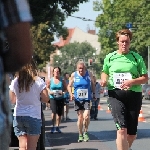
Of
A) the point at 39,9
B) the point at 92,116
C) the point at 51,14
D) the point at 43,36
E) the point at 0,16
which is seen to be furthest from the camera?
the point at 43,36

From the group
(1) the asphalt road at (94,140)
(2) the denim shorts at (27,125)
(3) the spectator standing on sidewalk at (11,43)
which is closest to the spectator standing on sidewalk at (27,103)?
(2) the denim shorts at (27,125)

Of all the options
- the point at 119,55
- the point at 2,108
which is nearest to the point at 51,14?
the point at 119,55

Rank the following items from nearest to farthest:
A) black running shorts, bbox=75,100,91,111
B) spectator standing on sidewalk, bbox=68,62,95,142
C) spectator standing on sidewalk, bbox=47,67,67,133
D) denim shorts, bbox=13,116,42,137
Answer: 1. denim shorts, bbox=13,116,42,137
2. spectator standing on sidewalk, bbox=68,62,95,142
3. black running shorts, bbox=75,100,91,111
4. spectator standing on sidewalk, bbox=47,67,67,133

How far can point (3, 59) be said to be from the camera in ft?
7.59

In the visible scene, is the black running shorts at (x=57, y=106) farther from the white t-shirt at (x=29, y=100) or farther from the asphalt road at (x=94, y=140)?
A: the white t-shirt at (x=29, y=100)

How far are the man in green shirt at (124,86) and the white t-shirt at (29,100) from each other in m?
1.03

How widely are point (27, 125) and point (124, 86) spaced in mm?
1394

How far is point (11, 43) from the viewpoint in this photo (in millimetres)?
2318

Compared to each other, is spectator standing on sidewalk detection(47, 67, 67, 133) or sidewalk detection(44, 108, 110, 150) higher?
spectator standing on sidewalk detection(47, 67, 67, 133)

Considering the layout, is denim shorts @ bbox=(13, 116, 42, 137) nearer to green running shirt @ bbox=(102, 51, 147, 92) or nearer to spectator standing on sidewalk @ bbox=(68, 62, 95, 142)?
green running shirt @ bbox=(102, 51, 147, 92)

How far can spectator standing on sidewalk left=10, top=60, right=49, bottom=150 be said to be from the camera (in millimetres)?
7570

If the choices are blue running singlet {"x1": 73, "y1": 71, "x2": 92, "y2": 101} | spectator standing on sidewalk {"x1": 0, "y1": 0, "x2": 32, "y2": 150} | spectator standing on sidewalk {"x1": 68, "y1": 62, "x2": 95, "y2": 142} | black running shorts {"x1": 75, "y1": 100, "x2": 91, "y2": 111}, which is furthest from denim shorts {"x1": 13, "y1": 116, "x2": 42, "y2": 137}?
blue running singlet {"x1": 73, "y1": 71, "x2": 92, "y2": 101}

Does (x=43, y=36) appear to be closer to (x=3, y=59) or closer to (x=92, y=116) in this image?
(x=92, y=116)

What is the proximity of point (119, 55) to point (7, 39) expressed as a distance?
6.17m
